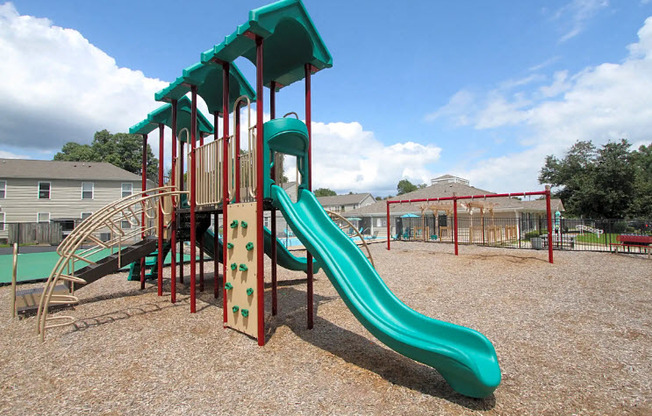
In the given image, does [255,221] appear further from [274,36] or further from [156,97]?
[156,97]

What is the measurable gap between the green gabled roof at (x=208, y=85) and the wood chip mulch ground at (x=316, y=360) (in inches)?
173

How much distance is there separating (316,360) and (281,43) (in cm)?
484

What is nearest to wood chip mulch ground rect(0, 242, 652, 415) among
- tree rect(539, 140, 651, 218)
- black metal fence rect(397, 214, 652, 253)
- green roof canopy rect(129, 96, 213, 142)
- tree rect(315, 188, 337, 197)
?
green roof canopy rect(129, 96, 213, 142)

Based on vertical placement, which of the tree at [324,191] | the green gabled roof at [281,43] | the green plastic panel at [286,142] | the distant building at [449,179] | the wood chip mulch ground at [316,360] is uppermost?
the tree at [324,191]

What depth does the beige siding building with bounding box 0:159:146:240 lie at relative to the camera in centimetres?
2314

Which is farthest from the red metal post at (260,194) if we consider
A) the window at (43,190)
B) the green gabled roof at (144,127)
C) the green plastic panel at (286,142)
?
the window at (43,190)

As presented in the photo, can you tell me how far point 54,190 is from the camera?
24.3 m

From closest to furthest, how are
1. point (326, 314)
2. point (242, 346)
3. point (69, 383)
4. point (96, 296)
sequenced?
point (69, 383), point (242, 346), point (326, 314), point (96, 296)

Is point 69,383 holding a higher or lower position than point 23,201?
lower

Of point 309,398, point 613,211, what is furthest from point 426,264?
point 613,211

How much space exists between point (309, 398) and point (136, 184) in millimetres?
27841

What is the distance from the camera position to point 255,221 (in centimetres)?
484

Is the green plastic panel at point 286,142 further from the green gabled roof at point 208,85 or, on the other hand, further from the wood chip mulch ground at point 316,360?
the wood chip mulch ground at point 316,360

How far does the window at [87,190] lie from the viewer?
25078 millimetres
